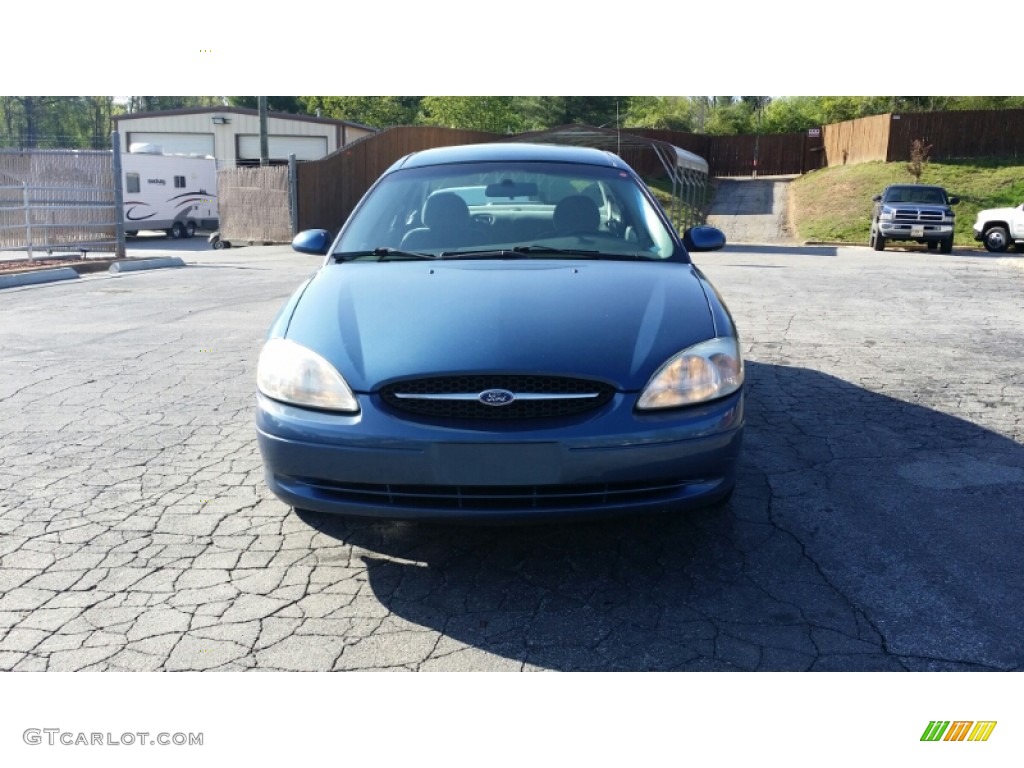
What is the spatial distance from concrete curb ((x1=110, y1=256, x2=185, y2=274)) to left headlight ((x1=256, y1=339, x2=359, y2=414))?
1411cm

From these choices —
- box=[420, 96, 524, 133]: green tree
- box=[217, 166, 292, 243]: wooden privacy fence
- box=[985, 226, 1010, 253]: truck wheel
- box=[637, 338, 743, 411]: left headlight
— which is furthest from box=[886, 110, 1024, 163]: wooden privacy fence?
box=[637, 338, 743, 411]: left headlight

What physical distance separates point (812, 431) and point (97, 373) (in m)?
5.07

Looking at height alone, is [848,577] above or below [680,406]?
below

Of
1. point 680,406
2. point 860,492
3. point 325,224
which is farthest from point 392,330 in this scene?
point 325,224

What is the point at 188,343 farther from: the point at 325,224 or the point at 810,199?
the point at 810,199

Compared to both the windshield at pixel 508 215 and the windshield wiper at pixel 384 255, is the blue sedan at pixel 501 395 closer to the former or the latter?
the windshield wiper at pixel 384 255

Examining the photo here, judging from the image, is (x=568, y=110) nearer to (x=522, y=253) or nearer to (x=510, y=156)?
(x=510, y=156)

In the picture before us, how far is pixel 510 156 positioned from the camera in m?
5.11

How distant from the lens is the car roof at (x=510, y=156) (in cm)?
509

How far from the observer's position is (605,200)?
15.5 ft

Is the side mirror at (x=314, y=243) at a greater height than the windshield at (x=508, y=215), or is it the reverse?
the windshield at (x=508, y=215)
